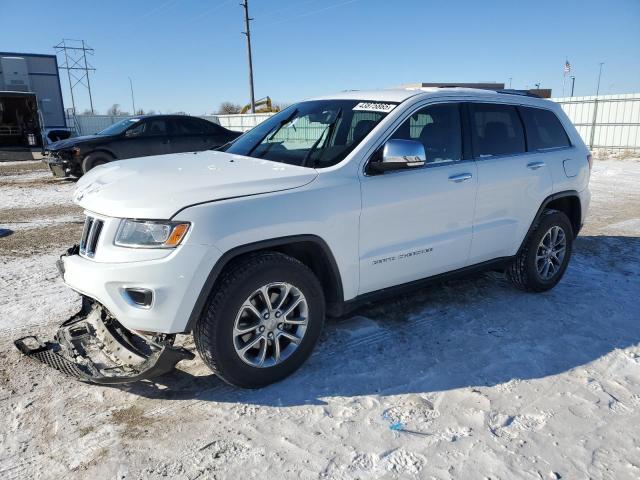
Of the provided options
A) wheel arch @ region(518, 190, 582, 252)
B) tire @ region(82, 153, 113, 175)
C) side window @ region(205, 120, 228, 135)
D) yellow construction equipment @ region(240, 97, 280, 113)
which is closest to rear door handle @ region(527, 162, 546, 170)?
wheel arch @ region(518, 190, 582, 252)

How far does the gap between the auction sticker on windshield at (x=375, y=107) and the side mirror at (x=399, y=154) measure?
44 cm

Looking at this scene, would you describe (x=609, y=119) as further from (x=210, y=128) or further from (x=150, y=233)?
(x=150, y=233)

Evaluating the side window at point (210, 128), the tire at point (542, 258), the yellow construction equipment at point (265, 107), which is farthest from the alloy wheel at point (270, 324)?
the yellow construction equipment at point (265, 107)

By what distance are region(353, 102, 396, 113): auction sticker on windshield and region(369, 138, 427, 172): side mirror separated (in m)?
0.44

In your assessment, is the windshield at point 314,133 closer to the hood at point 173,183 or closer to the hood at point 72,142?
the hood at point 173,183

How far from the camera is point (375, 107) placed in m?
3.85

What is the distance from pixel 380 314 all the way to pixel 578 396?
1.66m

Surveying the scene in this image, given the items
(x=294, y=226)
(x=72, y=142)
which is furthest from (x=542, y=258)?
(x=72, y=142)

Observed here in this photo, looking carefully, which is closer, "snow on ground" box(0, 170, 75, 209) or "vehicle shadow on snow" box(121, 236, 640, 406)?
"vehicle shadow on snow" box(121, 236, 640, 406)

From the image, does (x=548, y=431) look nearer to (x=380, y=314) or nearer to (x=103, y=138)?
(x=380, y=314)

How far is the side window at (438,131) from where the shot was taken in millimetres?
3902

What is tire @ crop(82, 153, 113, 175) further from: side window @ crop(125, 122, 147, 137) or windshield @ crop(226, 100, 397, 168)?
windshield @ crop(226, 100, 397, 168)

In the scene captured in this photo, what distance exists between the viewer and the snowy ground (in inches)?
102

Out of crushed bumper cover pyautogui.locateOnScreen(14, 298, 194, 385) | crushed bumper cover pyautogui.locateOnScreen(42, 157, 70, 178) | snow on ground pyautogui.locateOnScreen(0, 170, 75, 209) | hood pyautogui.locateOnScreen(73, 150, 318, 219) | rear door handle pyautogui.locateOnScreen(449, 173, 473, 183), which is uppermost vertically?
hood pyautogui.locateOnScreen(73, 150, 318, 219)
